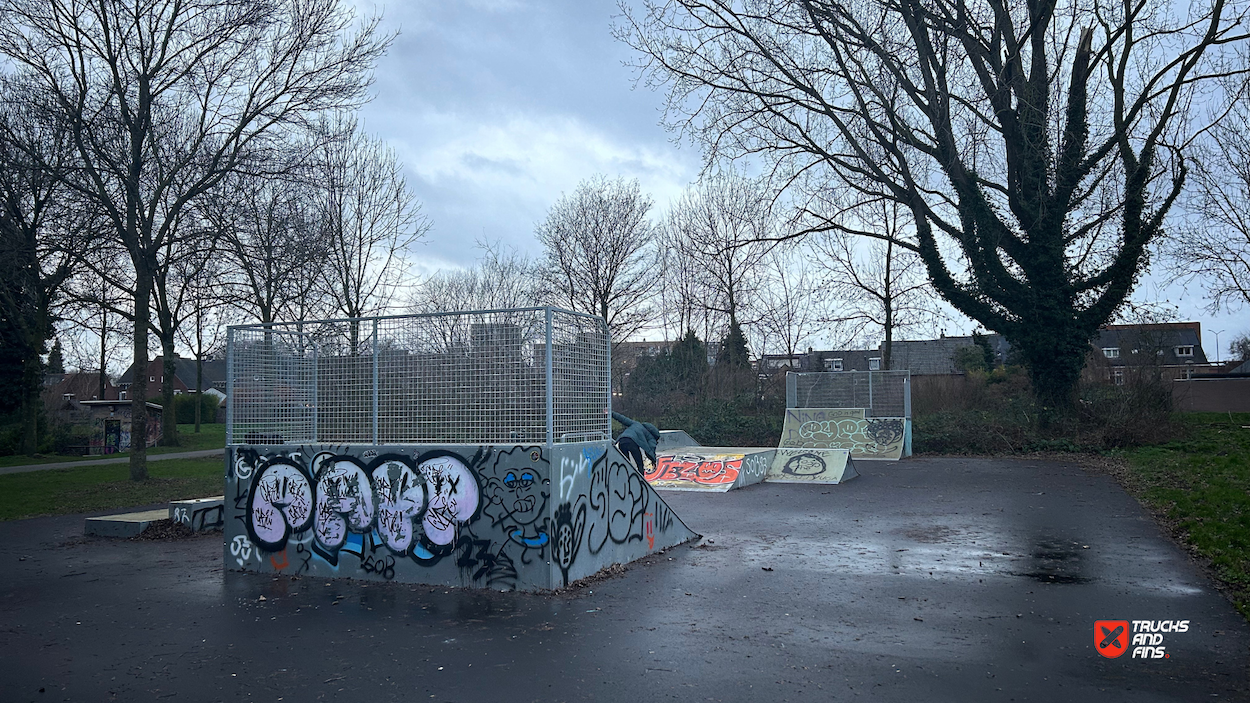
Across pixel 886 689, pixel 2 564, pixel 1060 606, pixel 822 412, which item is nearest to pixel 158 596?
pixel 2 564

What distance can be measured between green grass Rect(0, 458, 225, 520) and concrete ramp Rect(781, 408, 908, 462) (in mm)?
16386

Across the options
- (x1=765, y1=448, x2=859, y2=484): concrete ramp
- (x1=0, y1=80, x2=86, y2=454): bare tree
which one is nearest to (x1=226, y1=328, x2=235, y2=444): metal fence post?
(x1=0, y1=80, x2=86, y2=454): bare tree

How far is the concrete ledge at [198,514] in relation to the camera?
11.5 meters

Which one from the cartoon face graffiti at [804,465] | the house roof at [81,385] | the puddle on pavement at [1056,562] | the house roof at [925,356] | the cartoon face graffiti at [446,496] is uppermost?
the house roof at [925,356]

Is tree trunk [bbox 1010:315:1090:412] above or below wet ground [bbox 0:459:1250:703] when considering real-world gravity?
above

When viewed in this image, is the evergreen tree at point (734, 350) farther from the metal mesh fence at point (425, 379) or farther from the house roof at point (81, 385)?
the house roof at point (81, 385)

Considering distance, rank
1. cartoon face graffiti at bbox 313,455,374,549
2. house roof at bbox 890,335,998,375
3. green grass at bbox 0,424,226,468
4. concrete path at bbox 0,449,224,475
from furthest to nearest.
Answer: house roof at bbox 890,335,998,375
green grass at bbox 0,424,226,468
concrete path at bbox 0,449,224,475
cartoon face graffiti at bbox 313,455,374,549

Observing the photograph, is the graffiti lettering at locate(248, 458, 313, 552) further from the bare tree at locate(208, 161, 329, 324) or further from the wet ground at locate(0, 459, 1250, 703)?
the bare tree at locate(208, 161, 329, 324)

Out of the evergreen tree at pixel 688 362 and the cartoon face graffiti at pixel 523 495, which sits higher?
the evergreen tree at pixel 688 362

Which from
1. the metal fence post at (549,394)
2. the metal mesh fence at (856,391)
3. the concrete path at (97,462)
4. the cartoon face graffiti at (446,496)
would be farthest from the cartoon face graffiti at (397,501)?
the concrete path at (97,462)

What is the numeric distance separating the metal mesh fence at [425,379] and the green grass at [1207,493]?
246 inches

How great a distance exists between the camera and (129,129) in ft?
52.5

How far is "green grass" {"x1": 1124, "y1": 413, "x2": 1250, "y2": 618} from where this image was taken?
25.9 feet

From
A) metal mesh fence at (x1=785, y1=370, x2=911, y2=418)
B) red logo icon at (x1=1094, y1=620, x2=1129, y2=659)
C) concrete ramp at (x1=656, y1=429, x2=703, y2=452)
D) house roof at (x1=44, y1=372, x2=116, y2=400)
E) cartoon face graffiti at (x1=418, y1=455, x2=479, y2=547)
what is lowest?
red logo icon at (x1=1094, y1=620, x2=1129, y2=659)
